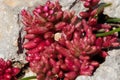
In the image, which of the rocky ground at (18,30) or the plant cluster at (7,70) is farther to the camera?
the plant cluster at (7,70)

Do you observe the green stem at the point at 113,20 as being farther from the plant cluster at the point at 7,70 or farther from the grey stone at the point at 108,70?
the plant cluster at the point at 7,70

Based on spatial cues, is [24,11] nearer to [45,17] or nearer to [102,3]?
[45,17]

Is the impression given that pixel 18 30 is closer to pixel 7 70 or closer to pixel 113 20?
pixel 7 70

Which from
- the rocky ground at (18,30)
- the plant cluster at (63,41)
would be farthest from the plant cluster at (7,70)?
the plant cluster at (63,41)

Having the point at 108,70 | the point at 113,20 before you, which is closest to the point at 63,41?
the point at 108,70

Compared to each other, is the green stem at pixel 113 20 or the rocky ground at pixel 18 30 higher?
the rocky ground at pixel 18 30

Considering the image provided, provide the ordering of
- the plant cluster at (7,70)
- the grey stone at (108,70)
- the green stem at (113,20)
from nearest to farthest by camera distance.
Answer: the grey stone at (108,70) → the plant cluster at (7,70) → the green stem at (113,20)
